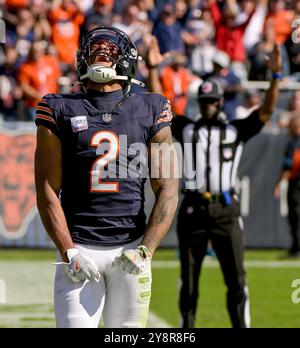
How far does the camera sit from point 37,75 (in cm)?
1438

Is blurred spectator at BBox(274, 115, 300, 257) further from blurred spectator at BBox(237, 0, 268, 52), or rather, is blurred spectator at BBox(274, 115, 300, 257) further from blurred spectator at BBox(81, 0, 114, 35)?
blurred spectator at BBox(81, 0, 114, 35)

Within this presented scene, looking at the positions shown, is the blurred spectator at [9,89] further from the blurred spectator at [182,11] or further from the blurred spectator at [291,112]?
the blurred spectator at [291,112]

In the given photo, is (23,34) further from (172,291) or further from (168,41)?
(172,291)

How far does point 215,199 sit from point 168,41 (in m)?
7.97

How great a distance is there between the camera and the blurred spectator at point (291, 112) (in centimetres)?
1393

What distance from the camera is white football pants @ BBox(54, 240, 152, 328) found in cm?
469

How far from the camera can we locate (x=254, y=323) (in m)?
8.84

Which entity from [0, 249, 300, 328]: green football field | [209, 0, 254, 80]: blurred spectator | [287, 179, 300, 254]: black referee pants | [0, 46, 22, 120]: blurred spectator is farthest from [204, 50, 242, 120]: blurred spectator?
[0, 46, 22, 120]: blurred spectator

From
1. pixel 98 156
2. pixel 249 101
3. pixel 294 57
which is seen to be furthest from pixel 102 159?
pixel 294 57

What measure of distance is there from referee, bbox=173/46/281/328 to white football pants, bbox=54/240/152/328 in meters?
2.84

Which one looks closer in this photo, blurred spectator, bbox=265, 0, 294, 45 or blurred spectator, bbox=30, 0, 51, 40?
blurred spectator, bbox=30, 0, 51, 40

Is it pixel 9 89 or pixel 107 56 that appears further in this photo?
pixel 9 89

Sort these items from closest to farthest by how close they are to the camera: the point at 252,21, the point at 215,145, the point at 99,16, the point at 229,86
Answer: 1. the point at 215,145
2. the point at 229,86
3. the point at 99,16
4. the point at 252,21
